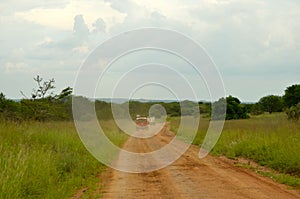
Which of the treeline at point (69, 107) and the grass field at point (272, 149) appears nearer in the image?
the grass field at point (272, 149)

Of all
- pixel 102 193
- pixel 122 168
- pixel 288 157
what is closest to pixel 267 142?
pixel 288 157

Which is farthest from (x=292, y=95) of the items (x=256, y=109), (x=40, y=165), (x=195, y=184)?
(x=40, y=165)

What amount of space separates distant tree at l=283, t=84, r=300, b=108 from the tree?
38.3 feet

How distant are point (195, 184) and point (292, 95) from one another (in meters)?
54.9

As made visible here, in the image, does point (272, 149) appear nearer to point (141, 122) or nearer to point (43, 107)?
point (43, 107)

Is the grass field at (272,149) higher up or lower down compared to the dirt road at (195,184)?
higher up

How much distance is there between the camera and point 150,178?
45.1 ft

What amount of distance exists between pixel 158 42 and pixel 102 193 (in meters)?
9.00

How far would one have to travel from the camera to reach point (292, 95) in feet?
209

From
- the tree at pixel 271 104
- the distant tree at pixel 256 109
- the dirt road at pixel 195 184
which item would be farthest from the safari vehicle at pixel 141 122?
the dirt road at pixel 195 184

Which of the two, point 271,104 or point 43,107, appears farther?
point 271,104

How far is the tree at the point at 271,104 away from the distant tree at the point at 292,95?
11.7 m

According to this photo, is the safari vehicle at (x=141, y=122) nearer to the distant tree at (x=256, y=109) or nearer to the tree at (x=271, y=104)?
the distant tree at (x=256, y=109)

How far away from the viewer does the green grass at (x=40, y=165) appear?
973 cm
